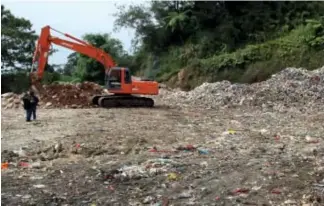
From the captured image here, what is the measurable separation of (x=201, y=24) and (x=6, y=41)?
9.60m

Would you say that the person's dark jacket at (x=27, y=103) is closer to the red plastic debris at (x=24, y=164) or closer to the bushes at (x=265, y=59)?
the red plastic debris at (x=24, y=164)

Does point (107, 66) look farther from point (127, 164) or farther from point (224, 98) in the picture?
point (127, 164)

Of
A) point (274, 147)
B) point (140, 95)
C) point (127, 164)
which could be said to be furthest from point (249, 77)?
point (127, 164)

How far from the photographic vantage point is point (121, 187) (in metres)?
6.59

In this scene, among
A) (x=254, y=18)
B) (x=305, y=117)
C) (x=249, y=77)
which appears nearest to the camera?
(x=305, y=117)

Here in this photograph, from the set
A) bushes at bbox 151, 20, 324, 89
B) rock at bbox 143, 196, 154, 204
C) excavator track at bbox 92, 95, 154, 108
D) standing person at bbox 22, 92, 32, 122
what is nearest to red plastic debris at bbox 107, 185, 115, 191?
rock at bbox 143, 196, 154, 204

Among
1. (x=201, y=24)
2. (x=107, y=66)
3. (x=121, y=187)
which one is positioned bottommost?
(x=121, y=187)

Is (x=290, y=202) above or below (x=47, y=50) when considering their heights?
below

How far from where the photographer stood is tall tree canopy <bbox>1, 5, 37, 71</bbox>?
26922mm

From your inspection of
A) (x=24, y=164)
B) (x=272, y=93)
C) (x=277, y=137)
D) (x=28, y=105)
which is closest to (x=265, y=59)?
(x=272, y=93)

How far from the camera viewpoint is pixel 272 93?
17500mm

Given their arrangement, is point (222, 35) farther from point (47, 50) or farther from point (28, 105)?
point (28, 105)

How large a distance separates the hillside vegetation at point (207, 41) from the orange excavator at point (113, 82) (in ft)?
22.0

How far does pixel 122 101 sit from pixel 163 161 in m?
8.89
